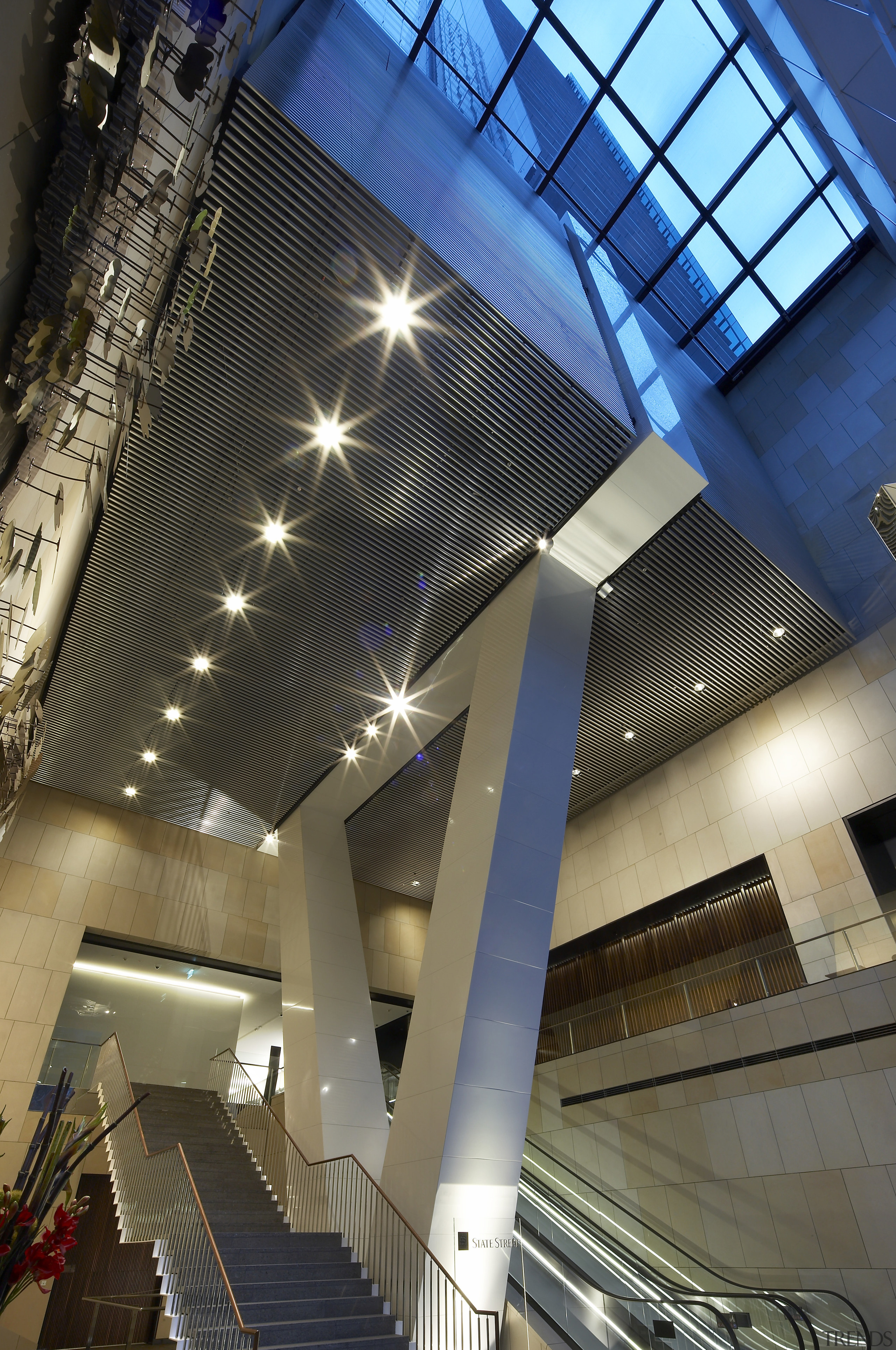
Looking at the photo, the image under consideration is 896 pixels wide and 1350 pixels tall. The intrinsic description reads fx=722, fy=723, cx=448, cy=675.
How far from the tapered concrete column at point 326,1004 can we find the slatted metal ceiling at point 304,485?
9.13ft

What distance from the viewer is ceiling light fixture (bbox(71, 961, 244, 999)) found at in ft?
51.9

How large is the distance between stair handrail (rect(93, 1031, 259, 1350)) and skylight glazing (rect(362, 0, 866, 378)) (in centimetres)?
1397

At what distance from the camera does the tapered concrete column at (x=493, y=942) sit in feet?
22.4

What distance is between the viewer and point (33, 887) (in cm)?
1317

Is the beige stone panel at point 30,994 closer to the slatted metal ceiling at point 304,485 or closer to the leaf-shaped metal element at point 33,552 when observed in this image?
the slatted metal ceiling at point 304,485

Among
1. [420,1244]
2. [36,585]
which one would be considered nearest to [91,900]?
[420,1244]

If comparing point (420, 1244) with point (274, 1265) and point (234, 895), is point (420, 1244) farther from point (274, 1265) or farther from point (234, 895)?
point (234, 895)

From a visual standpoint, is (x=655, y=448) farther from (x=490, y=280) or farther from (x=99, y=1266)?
(x=99, y=1266)

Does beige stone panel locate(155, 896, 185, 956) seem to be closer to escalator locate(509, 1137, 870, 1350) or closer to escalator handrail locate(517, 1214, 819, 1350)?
escalator locate(509, 1137, 870, 1350)

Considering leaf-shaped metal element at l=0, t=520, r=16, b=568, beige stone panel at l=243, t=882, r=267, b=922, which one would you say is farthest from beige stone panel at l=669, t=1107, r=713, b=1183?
leaf-shaped metal element at l=0, t=520, r=16, b=568

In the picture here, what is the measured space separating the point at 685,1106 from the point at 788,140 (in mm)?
16223

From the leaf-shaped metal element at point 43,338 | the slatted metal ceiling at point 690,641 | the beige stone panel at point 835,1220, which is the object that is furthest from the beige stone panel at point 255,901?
the leaf-shaped metal element at point 43,338

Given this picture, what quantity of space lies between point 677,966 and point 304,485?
1076 centimetres

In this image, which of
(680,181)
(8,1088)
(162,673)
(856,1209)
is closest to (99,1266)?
(8,1088)
